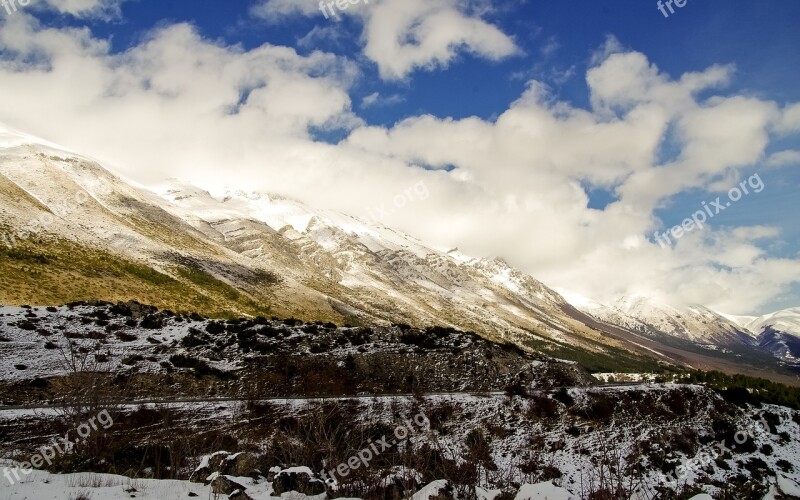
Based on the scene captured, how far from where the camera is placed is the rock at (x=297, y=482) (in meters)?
15.2

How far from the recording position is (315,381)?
118 ft

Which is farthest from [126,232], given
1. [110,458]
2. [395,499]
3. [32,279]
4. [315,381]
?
[395,499]

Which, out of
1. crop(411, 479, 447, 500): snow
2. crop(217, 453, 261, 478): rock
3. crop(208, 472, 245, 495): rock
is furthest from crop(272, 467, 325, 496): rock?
crop(411, 479, 447, 500): snow

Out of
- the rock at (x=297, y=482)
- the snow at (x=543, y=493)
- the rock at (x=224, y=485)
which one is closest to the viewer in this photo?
the snow at (x=543, y=493)

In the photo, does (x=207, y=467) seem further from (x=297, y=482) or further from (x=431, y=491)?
(x=431, y=491)

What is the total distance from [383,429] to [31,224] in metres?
125

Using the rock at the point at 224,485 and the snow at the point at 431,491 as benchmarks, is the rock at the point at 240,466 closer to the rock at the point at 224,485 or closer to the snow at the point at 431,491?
the rock at the point at 224,485

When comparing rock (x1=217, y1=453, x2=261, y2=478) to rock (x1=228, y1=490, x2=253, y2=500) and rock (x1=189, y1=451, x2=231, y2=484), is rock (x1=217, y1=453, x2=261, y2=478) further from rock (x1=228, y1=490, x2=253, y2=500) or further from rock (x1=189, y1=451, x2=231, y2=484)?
rock (x1=228, y1=490, x2=253, y2=500)

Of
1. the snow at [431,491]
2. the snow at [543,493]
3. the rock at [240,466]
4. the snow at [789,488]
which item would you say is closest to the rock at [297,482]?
the rock at [240,466]

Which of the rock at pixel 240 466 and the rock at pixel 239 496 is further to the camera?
the rock at pixel 240 466

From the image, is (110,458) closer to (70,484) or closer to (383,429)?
(70,484)

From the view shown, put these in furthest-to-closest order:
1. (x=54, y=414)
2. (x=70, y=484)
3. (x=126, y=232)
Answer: (x=126, y=232) → (x=54, y=414) → (x=70, y=484)

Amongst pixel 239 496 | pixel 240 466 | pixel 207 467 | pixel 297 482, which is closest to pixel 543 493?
pixel 297 482

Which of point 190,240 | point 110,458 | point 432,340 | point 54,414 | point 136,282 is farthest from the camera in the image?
point 190,240
